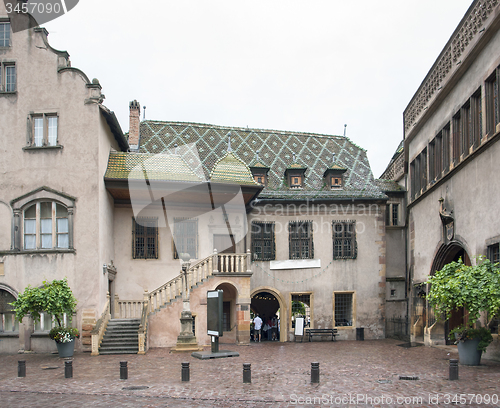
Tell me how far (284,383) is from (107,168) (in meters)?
12.6

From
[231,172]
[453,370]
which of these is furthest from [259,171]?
[453,370]

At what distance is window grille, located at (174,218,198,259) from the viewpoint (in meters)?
24.0

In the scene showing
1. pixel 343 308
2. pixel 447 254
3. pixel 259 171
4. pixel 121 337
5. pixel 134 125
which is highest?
pixel 134 125

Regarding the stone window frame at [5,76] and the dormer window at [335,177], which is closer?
the stone window frame at [5,76]

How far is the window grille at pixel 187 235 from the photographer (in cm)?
2397

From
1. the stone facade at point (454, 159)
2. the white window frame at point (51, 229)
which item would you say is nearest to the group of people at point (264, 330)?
the stone facade at point (454, 159)

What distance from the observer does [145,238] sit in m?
23.4

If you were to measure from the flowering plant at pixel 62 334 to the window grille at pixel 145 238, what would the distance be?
565cm

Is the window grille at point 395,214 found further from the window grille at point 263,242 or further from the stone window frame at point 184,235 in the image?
the stone window frame at point 184,235

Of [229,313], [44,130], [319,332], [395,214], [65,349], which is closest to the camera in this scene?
[65,349]

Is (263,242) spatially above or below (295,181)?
below

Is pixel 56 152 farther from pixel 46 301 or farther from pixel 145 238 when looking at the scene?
pixel 46 301

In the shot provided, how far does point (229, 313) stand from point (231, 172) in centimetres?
670

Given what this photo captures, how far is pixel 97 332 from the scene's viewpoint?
1884cm
